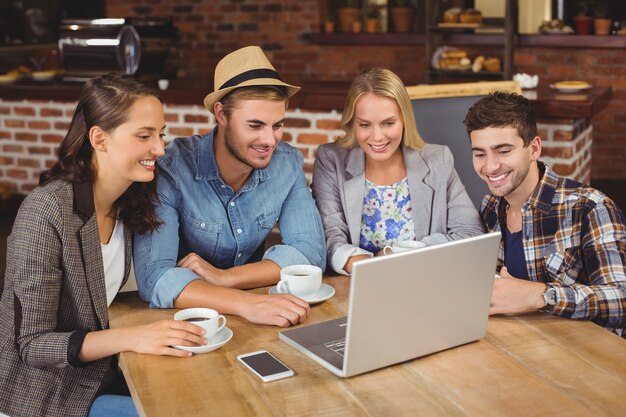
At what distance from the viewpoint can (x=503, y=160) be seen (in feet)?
7.07

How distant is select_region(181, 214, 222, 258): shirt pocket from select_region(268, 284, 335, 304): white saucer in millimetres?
288

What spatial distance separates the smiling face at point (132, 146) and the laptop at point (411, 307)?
0.57 metres

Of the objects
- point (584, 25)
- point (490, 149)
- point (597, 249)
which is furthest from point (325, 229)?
point (584, 25)

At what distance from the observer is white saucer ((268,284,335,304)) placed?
1.96 m

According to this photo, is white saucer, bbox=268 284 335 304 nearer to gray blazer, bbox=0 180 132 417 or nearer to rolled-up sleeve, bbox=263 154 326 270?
rolled-up sleeve, bbox=263 154 326 270

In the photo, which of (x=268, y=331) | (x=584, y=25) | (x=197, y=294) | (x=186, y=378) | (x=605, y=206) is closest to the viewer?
(x=186, y=378)

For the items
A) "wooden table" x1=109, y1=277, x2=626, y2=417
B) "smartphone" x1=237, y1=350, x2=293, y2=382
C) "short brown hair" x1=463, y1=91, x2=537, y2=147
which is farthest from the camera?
"short brown hair" x1=463, y1=91, x2=537, y2=147

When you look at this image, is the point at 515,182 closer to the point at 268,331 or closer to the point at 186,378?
the point at 268,331

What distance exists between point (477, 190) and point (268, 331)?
1626 mm

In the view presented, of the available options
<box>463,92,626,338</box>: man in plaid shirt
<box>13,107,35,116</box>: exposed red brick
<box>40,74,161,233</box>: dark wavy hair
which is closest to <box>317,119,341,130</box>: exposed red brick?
<box>13,107,35,116</box>: exposed red brick

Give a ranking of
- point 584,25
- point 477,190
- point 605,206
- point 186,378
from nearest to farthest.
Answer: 1. point 186,378
2. point 605,206
3. point 477,190
4. point 584,25

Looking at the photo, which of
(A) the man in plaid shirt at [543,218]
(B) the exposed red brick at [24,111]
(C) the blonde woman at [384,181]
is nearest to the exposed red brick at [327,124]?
(C) the blonde woman at [384,181]

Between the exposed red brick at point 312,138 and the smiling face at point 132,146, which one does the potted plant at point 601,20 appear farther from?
the smiling face at point 132,146

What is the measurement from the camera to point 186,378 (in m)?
1.57
